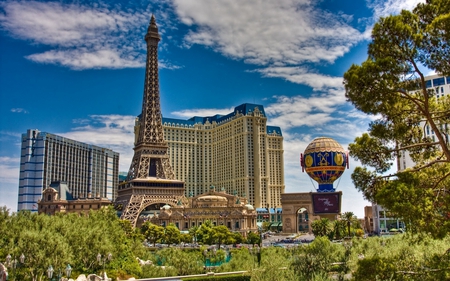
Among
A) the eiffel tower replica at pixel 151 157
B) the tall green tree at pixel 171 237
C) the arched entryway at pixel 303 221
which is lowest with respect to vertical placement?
the tall green tree at pixel 171 237

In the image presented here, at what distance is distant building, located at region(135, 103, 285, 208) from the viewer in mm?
141000

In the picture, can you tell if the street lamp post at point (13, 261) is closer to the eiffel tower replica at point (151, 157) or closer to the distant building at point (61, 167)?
the eiffel tower replica at point (151, 157)

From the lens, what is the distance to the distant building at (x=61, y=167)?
388ft

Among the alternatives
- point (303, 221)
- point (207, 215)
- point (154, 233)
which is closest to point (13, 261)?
point (154, 233)

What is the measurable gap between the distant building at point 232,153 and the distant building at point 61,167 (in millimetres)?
21590

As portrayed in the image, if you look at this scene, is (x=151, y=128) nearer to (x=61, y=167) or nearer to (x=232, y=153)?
(x=61, y=167)

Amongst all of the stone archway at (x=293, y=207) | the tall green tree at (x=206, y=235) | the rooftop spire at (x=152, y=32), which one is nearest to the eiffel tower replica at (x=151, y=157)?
the rooftop spire at (x=152, y=32)

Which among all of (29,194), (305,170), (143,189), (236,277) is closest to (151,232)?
(143,189)

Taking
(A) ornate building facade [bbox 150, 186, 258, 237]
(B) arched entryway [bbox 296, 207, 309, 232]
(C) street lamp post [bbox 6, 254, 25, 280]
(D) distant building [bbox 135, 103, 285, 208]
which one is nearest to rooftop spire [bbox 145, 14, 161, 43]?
(A) ornate building facade [bbox 150, 186, 258, 237]

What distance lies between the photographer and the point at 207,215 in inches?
4013

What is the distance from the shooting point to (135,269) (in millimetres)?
38844

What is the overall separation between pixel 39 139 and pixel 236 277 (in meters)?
100.0

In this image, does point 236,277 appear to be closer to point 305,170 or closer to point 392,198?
point 392,198

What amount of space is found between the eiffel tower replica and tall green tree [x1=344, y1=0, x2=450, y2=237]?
81861 millimetres
